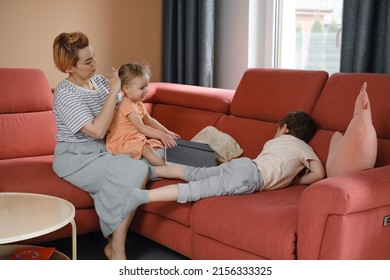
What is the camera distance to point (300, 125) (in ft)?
9.70

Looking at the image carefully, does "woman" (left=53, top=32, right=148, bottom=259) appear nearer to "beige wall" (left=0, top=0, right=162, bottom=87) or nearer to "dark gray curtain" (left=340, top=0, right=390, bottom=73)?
"beige wall" (left=0, top=0, right=162, bottom=87)

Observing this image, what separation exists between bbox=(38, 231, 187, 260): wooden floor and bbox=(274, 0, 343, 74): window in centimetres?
157

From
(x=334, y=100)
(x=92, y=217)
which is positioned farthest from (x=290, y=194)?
(x=92, y=217)

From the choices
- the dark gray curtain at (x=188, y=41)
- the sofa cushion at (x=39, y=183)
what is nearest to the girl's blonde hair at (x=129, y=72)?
the sofa cushion at (x=39, y=183)

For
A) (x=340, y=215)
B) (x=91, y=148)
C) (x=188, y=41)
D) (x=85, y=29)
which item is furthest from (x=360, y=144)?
(x=85, y=29)

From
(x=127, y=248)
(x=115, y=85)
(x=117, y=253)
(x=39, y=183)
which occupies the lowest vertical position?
(x=127, y=248)

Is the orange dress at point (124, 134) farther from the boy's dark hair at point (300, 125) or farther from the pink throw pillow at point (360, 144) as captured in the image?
the pink throw pillow at point (360, 144)

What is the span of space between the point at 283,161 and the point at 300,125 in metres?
0.25

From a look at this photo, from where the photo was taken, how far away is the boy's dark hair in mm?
2947

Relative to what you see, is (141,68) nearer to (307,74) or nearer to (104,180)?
(104,180)

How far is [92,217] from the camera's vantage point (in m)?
3.07

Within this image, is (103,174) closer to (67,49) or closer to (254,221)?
(67,49)

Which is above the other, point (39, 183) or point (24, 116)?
point (24, 116)

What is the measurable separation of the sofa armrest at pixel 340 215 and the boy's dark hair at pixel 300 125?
674 mm
